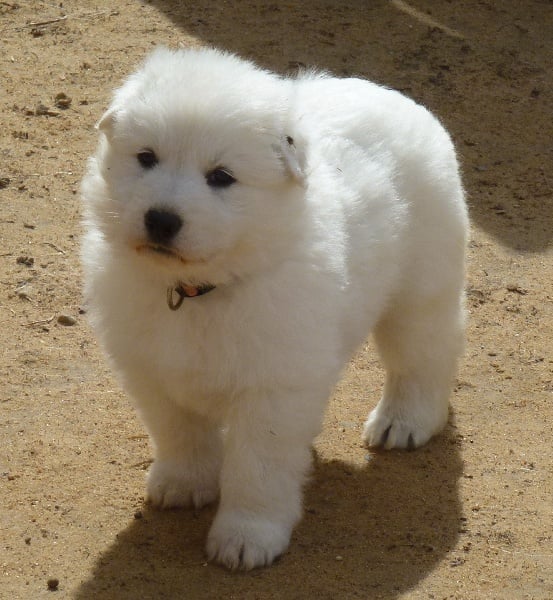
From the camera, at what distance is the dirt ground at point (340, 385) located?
15.1 ft

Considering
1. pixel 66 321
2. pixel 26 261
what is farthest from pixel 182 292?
pixel 26 261

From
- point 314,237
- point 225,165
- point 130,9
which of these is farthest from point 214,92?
point 130,9

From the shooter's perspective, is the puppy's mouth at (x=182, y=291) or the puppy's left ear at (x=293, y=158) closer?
the puppy's left ear at (x=293, y=158)

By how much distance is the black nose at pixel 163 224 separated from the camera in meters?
3.90

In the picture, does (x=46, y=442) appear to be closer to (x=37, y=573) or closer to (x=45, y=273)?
(x=37, y=573)

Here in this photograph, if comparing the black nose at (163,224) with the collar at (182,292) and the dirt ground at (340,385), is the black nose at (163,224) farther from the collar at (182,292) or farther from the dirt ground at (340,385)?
the dirt ground at (340,385)

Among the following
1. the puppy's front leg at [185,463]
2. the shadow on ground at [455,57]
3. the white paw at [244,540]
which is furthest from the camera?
the shadow on ground at [455,57]

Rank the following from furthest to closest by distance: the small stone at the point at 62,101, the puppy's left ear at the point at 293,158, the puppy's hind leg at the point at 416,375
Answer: the small stone at the point at 62,101 < the puppy's hind leg at the point at 416,375 < the puppy's left ear at the point at 293,158

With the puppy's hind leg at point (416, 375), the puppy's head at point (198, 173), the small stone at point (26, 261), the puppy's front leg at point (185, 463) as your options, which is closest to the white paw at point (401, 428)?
the puppy's hind leg at point (416, 375)

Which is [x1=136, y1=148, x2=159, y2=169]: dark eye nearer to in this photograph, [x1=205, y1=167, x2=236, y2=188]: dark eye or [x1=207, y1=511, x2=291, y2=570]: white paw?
[x1=205, y1=167, x2=236, y2=188]: dark eye

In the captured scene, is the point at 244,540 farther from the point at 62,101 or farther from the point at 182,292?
the point at 62,101

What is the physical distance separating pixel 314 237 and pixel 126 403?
1.88 metres

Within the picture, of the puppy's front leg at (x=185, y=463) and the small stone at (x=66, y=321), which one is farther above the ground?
the puppy's front leg at (x=185, y=463)

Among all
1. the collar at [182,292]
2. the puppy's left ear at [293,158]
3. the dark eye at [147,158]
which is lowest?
the collar at [182,292]
